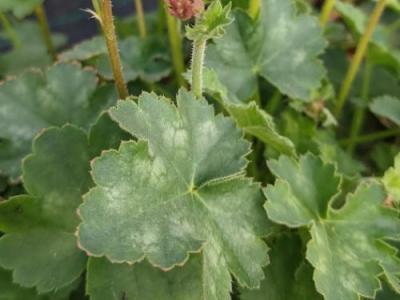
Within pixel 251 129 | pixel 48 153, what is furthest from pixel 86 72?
pixel 251 129

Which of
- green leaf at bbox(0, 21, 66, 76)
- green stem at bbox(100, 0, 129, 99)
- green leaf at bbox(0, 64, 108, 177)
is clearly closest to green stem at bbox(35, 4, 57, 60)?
green leaf at bbox(0, 21, 66, 76)

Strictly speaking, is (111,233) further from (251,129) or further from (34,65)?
(34,65)

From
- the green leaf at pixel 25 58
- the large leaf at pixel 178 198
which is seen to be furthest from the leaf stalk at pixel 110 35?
the green leaf at pixel 25 58

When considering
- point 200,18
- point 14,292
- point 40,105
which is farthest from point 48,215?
point 200,18

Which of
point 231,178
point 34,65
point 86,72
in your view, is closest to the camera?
point 231,178

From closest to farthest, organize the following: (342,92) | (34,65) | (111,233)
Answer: (111,233), (342,92), (34,65)

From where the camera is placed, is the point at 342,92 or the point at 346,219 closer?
the point at 346,219
